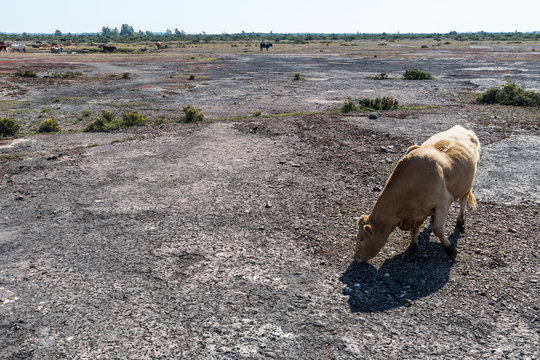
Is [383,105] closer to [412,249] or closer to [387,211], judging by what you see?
[412,249]

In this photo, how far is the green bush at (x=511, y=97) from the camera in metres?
20.5

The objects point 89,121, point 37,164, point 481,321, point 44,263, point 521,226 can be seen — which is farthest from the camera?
point 89,121

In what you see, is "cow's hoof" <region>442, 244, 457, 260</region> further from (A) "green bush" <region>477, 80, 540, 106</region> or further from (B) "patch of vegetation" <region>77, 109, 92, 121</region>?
(B) "patch of vegetation" <region>77, 109, 92, 121</region>

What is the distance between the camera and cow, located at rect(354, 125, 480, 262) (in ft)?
21.2

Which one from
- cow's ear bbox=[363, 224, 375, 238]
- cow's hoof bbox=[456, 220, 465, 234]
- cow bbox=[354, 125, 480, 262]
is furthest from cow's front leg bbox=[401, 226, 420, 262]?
cow's hoof bbox=[456, 220, 465, 234]

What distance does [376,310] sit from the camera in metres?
5.77

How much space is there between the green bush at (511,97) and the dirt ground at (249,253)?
549cm

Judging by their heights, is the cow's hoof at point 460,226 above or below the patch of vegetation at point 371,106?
below

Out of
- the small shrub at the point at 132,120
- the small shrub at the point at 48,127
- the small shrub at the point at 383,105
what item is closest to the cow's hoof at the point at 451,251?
the small shrub at the point at 383,105

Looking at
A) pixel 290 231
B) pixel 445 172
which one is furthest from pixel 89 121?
pixel 445 172

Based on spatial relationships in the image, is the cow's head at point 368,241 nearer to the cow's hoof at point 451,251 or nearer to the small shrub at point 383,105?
the cow's hoof at point 451,251

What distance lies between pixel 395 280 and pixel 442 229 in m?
1.16

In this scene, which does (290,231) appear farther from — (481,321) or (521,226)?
(521,226)

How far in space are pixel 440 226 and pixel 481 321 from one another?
5.31 ft
